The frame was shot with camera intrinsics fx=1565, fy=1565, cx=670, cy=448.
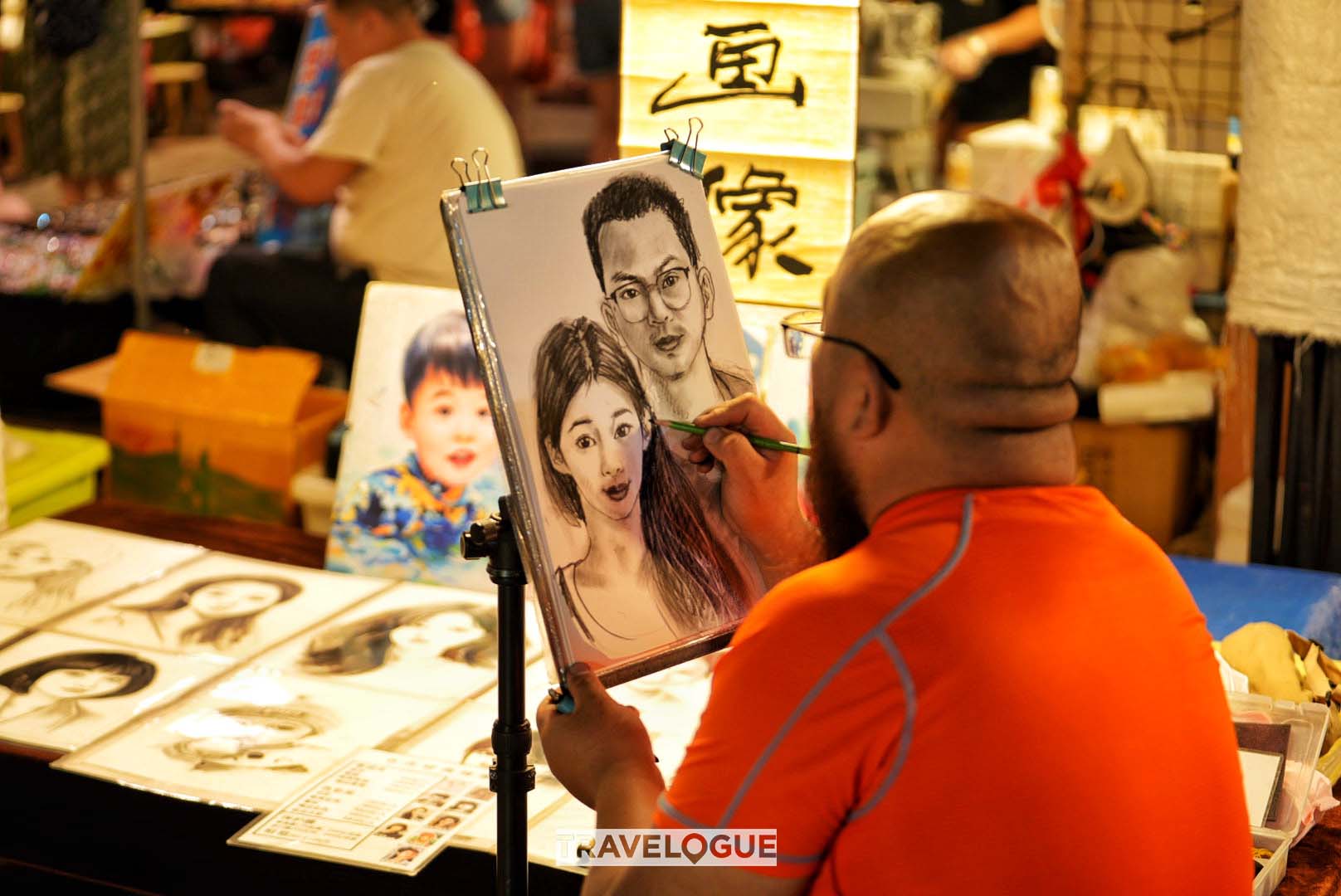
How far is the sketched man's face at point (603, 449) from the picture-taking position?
159cm

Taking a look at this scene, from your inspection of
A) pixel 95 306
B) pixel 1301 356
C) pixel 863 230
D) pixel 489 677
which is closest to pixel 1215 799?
pixel 863 230

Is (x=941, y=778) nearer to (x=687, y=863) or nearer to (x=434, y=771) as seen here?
(x=687, y=863)

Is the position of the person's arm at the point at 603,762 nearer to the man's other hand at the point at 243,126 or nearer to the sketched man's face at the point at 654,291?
the sketched man's face at the point at 654,291

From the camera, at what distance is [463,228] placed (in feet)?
4.99

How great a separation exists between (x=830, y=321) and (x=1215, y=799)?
1.62 feet

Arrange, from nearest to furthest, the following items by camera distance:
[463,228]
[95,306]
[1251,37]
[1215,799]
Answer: [1215,799], [463,228], [1251,37], [95,306]

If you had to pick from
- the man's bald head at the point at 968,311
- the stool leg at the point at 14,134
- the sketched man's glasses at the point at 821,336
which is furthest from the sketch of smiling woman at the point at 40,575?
the stool leg at the point at 14,134

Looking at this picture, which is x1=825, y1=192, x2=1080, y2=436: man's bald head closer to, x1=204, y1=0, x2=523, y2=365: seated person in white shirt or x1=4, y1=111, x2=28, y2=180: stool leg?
x1=204, y1=0, x2=523, y2=365: seated person in white shirt

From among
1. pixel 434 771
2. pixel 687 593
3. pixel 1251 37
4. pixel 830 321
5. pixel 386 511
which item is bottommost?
pixel 434 771

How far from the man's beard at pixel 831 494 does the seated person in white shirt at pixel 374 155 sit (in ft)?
9.60

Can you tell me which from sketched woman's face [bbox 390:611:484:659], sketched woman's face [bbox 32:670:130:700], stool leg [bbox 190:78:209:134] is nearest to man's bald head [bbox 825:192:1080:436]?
sketched woman's face [bbox 390:611:484:659]

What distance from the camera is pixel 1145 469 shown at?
3.86 m

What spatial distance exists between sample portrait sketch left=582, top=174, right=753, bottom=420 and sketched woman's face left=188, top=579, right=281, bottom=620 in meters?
1.14

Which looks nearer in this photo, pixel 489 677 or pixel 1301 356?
pixel 489 677
